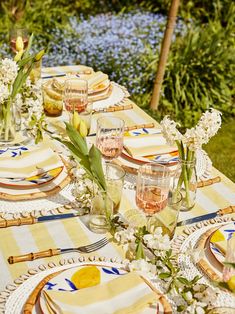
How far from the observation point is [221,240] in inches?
72.9

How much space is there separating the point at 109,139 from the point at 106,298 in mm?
862

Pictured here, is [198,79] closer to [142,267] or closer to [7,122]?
[7,122]

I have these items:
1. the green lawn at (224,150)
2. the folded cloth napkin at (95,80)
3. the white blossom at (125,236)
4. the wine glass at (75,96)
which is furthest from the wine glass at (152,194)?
the green lawn at (224,150)

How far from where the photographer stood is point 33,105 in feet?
8.13

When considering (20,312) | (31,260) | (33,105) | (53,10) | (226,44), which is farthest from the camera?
(53,10)

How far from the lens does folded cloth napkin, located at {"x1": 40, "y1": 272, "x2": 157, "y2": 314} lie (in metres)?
1.50

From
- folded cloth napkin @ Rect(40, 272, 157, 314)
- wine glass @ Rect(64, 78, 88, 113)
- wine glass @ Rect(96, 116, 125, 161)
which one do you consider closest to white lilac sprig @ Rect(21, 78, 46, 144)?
wine glass @ Rect(64, 78, 88, 113)

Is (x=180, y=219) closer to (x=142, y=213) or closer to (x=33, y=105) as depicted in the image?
(x=142, y=213)

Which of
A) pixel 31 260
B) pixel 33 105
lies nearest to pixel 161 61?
pixel 33 105

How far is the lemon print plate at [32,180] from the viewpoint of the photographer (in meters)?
2.07

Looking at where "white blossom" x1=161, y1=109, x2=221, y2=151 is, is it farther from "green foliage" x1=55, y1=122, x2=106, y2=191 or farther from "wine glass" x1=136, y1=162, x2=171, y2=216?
"green foliage" x1=55, y1=122, x2=106, y2=191

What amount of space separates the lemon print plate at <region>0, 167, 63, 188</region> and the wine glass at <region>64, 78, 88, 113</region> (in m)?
0.57

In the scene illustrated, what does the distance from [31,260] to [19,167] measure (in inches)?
19.2

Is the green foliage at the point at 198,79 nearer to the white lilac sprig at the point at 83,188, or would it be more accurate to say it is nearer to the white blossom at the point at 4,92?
the white blossom at the point at 4,92
